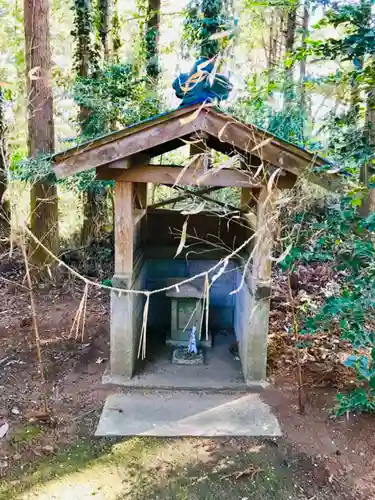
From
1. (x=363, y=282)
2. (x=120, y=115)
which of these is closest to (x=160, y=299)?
(x=363, y=282)

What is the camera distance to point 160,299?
626cm

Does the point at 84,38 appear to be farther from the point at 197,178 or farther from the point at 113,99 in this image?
the point at 197,178

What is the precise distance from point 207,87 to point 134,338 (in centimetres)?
291

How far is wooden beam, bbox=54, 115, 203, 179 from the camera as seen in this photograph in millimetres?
4023

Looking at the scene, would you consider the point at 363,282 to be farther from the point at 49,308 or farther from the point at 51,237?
the point at 51,237

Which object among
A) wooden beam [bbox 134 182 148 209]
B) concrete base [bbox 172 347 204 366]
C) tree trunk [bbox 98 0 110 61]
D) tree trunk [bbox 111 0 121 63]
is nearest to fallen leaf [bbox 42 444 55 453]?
concrete base [bbox 172 347 204 366]

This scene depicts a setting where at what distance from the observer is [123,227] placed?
4500 mm

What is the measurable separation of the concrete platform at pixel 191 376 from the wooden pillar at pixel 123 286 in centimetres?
16

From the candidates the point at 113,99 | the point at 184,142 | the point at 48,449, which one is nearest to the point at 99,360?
the point at 48,449

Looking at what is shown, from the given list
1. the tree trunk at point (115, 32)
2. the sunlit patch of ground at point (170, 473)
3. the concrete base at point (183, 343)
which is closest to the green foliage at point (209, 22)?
the tree trunk at point (115, 32)

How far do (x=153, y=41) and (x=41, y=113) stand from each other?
146 inches

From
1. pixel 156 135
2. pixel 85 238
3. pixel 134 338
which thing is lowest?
pixel 134 338

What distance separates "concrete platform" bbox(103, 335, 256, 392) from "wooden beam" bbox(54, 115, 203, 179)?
2393 mm

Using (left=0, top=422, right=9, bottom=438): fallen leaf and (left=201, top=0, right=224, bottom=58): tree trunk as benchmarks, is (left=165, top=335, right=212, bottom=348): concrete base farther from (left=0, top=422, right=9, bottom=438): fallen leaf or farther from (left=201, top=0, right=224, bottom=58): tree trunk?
(left=201, top=0, right=224, bottom=58): tree trunk
